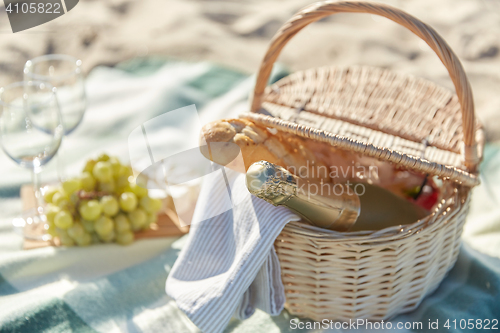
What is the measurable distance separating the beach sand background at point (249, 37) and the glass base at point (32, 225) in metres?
0.71

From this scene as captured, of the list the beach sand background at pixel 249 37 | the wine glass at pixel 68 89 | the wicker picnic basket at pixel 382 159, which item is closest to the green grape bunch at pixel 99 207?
the wine glass at pixel 68 89

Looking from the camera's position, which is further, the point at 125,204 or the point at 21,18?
the point at 21,18

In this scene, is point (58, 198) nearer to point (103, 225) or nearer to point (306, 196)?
point (103, 225)

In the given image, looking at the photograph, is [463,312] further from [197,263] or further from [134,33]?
[134,33]

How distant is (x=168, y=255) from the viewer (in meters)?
0.76

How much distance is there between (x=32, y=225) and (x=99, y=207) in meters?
0.18

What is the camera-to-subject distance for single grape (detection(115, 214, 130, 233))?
74cm

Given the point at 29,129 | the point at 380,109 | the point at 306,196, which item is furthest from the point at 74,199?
the point at 380,109

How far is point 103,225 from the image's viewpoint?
0.72m

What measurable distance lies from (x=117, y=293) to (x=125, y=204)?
0.47ft

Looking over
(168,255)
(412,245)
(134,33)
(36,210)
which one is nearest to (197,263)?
(168,255)

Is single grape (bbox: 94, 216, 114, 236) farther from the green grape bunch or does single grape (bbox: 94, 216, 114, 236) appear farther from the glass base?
the glass base

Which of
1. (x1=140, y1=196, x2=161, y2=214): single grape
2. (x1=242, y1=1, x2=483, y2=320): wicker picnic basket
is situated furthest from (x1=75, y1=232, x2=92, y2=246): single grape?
(x1=242, y1=1, x2=483, y2=320): wicker picnic basket

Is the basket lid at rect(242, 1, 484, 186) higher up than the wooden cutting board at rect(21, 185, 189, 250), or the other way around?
the basket lid at rect(242, 1, 484, 186)
